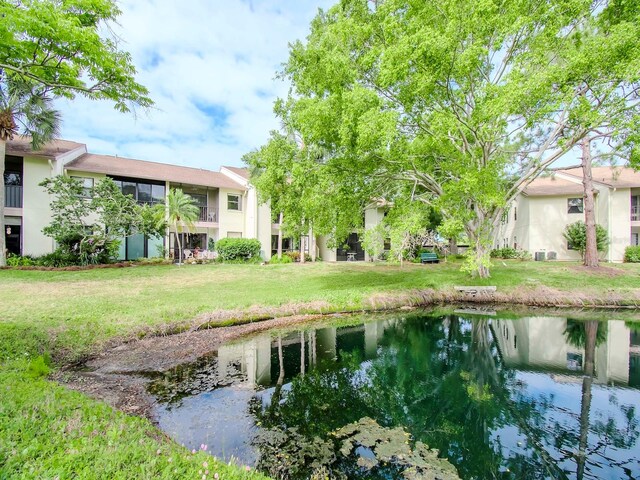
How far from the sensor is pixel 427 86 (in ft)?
32.8

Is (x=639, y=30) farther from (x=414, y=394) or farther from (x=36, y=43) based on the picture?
(x=36, y=43)

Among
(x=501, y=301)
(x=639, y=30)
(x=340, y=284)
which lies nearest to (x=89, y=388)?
(x=340, y=284)

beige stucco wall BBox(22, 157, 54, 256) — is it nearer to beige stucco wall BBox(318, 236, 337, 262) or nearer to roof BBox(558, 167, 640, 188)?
beige stucco wall BBox(318, 236, 337, 262)

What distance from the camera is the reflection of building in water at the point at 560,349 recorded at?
317 inches

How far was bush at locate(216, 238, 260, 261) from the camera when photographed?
Result: 24516mm

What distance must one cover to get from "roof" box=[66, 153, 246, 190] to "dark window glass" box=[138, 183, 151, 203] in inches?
43.2

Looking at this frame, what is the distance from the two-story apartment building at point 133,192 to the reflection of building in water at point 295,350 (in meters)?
16.5

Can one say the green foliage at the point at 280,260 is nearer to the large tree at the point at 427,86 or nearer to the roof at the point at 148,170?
the roof at the point at 148,170

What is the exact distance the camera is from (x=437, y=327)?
451 inches

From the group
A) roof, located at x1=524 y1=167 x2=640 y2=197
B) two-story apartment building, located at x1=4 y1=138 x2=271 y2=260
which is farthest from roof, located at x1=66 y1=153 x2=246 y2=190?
roof, located at x1=524 y1=167 x2=640 y2=197

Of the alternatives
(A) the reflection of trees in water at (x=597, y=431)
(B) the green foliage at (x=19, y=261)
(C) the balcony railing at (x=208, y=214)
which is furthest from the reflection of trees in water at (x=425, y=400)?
(C) the balcony railing at (x=208, y=214)

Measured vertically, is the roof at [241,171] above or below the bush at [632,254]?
above

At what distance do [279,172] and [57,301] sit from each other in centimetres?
799

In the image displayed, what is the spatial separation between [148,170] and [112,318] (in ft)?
62.6
